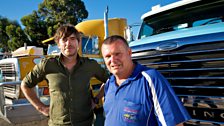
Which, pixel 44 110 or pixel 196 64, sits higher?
pixel 196 64

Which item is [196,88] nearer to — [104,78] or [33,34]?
[104,78]

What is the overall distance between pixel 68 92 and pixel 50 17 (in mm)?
25588

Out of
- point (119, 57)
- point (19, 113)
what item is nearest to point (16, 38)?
point (19, 113)

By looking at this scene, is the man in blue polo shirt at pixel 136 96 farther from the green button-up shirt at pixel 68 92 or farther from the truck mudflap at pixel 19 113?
the truck mudflap at pixel 19 113

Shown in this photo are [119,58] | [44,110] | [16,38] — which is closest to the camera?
[119,58]

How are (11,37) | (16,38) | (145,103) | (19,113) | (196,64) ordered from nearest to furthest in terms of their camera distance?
(145,103) → (196,64) → (19,113) → (16,38) → (11,37)

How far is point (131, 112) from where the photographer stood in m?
1.76

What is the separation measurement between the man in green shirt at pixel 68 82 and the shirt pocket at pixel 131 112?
0.84 meters

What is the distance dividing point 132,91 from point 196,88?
110 cm

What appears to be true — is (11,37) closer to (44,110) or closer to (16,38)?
(16,38)

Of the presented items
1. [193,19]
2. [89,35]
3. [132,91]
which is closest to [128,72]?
[132,91]

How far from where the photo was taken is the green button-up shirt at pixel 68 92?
97.0 inches

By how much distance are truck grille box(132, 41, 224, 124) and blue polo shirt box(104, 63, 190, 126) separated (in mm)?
878

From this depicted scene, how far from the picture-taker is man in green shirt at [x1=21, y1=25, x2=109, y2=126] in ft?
8.09
